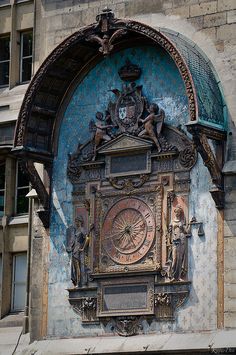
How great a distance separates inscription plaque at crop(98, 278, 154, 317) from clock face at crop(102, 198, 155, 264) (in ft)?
1.56

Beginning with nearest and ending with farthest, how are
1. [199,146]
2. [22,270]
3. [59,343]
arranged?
1. [199,146]
2. [59,343]
3. [22,270]

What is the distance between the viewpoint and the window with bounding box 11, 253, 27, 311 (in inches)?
1235

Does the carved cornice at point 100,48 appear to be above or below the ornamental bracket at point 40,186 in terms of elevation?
above

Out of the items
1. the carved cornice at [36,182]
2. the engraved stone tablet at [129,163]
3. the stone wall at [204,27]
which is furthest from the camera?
the carved cornice at [36,182]

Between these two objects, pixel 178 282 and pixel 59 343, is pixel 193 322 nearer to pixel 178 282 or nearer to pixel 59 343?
pixel 178 282

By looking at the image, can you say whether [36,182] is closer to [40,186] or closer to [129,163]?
[40,186]

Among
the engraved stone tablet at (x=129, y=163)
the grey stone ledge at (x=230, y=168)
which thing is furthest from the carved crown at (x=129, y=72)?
the grey stone ledge at (x=230, y=168)

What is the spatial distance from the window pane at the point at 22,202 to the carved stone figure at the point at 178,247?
4.59m

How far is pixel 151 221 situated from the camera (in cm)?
2875

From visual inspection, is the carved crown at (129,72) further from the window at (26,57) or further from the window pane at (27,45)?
the window pane at (27,45)

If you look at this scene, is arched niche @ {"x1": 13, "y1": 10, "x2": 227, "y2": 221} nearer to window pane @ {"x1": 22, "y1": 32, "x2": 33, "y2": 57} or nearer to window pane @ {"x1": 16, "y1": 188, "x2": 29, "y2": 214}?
window pane @ {"x1": 16, "y1": 188, "x2": 29, "y2": 214}

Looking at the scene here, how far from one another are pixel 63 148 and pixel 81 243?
2.10 metres

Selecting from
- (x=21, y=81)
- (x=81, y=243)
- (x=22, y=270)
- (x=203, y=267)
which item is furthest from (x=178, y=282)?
(x=21, y=81)

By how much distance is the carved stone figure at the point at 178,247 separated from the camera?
92.2 feet
